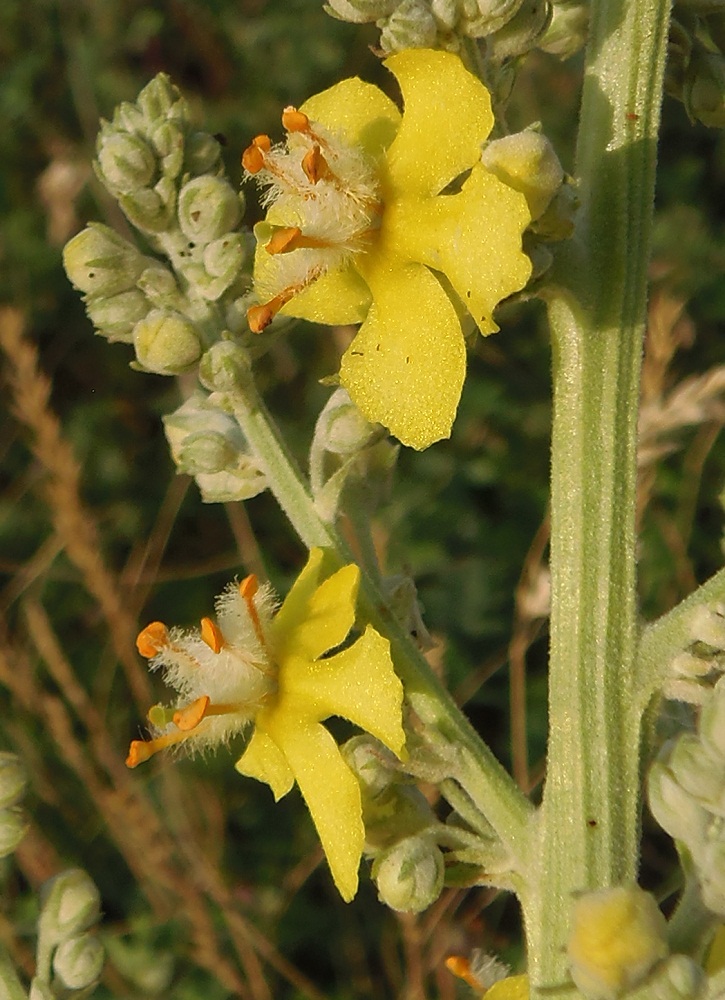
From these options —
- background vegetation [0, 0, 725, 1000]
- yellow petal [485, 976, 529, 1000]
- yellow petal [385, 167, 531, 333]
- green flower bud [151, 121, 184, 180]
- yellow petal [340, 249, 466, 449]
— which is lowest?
background vegetation [0, 0, 725, 1000]

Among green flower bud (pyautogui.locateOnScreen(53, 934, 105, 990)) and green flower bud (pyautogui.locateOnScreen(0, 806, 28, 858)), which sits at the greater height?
green flower bud (pyautogui.locateOnScreen(0, 806, 28, 858))

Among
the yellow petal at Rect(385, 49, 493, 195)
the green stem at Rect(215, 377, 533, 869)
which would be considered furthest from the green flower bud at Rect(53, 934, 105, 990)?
the yellow petal at Rect(385, 49, 493, 195)

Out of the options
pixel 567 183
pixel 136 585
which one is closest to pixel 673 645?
pixel 567 183

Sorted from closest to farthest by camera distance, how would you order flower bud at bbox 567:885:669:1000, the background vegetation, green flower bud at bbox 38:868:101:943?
flower bud at bbox 567:885:669:1000 → green flower bud at bbox 38:868:101:943 → the background vegetation

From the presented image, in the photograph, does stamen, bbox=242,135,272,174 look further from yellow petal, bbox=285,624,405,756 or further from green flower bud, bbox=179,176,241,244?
yellow petal, bbox=285,624,405,756

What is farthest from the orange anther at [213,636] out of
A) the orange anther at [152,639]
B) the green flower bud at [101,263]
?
the green flower bud at [101,263]

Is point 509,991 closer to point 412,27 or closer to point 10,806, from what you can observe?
point 10,806
